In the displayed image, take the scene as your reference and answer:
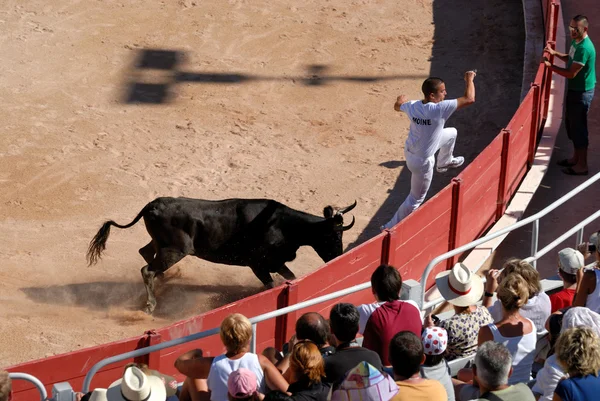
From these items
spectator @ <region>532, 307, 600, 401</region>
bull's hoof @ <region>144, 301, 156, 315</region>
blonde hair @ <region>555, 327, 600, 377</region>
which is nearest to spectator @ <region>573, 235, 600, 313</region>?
spectator @ <region>532, 307, 600, 401</region>

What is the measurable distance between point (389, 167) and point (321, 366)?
7202 mm

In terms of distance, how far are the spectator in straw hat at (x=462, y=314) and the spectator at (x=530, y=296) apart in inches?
6.4

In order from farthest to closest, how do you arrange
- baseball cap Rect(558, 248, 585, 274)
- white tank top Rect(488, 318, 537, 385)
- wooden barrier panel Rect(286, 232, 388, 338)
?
wooden barrier panel Rect(286, 232, 388, 338), baseball cap Rect(558, 248, 585, 274), white tank top Rect(488, 318, 537, 385)

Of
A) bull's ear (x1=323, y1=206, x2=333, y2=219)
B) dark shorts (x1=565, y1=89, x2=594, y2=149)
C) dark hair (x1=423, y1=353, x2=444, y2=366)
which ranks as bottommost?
bull's ear (x1=323, y1=206, x2=333, y2=219)

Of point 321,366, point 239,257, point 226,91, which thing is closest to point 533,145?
point 239,257

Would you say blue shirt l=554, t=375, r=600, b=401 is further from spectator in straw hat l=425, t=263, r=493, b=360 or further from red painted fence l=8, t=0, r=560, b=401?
red painted fence l=8, t=0, r=560, b=401

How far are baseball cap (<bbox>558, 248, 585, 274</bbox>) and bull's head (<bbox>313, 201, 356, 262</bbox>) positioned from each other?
301 cm

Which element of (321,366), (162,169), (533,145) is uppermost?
(321,366)

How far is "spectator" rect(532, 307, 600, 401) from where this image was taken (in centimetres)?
516

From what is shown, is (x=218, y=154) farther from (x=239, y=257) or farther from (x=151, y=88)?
(x=239, y=257)

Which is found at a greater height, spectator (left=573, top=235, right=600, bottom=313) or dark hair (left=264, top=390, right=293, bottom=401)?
dark hair (left=264, top=390, right=293, bottom=401)

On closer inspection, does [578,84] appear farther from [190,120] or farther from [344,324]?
[344,324]

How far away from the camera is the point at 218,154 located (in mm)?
11992

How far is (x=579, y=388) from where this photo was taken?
471 centimetres
